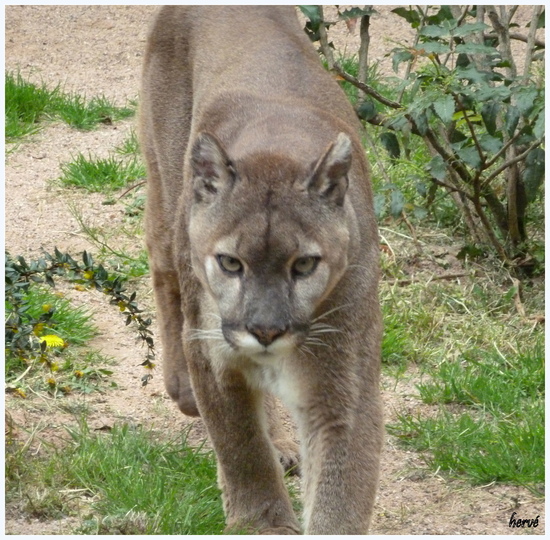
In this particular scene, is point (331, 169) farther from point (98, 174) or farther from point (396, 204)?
point (98, 174)

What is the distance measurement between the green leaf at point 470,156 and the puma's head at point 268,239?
2.42 metres

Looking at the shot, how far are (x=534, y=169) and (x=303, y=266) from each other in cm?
280

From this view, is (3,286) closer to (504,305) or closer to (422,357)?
(422,357)

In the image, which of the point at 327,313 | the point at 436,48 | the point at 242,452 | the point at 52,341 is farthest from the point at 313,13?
the point at 242,452

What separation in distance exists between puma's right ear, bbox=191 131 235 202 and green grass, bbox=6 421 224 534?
1.33 metres

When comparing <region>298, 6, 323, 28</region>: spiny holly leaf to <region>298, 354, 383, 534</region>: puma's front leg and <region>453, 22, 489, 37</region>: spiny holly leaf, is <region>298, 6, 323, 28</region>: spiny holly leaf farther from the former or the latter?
<region>298, 354, 383, 534</region>: puma's front leg

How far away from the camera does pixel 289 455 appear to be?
5.46 meters

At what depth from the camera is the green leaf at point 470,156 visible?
21.4 ft

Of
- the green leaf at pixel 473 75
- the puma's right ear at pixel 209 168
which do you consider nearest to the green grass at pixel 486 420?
the green leaf at pixel 473 75

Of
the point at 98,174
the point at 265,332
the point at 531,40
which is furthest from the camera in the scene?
the point at 98,174

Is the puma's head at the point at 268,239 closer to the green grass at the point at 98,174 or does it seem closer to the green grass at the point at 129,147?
the green grass at the point at 98,174

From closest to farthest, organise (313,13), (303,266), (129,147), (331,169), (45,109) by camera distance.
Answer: (303,266)
(331,169)
(313,13)
(129,147)
(45,109)

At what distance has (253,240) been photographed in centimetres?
397

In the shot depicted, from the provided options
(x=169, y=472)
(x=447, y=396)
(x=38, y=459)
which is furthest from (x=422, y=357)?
(x=38, y=459)
